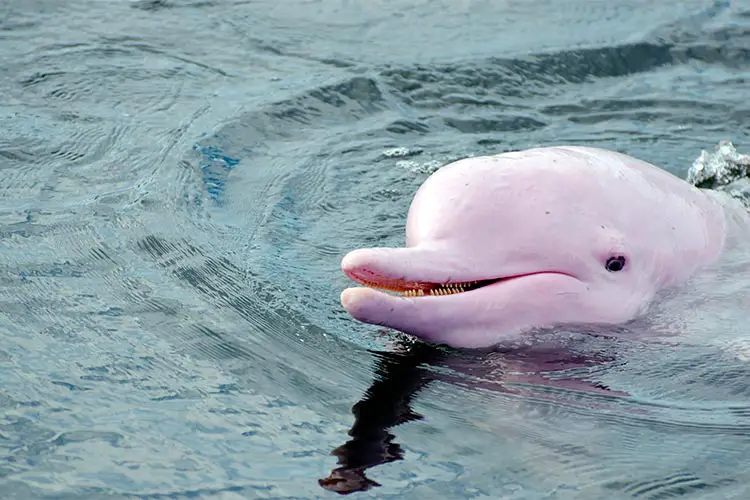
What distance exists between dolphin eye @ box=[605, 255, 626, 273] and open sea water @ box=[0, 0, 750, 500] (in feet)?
1.30

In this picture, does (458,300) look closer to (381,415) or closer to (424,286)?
(424,286)

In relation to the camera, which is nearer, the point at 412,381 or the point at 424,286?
the point at 412,381

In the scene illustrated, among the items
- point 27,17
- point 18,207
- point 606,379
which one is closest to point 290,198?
point 18,207

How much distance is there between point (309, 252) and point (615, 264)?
7.27ft

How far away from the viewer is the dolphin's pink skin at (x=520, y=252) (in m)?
6.49

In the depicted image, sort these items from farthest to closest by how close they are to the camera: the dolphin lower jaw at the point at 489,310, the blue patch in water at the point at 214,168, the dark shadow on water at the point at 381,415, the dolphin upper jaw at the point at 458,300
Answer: the blue patch in water at the point at 214,168 → the dolphin lower jaw at the point at 489,310 → the dolphin upper jaw at the point at 458,300 → the dark shadow on water at the point at 381,415

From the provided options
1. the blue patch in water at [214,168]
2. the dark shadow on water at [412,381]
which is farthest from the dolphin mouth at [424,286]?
the blue patch in water at [214,168]

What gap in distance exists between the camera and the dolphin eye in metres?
7.01

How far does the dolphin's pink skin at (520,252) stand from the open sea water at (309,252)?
209 millimetres

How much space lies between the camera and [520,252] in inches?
266

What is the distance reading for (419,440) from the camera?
591 centimetres

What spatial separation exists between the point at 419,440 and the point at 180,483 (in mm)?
1225

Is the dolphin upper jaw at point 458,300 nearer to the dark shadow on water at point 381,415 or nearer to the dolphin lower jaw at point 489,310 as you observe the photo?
the dolphin lower jaw at point 489,310

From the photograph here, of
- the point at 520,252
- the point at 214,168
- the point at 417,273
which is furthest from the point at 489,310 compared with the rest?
the point at 214,168
